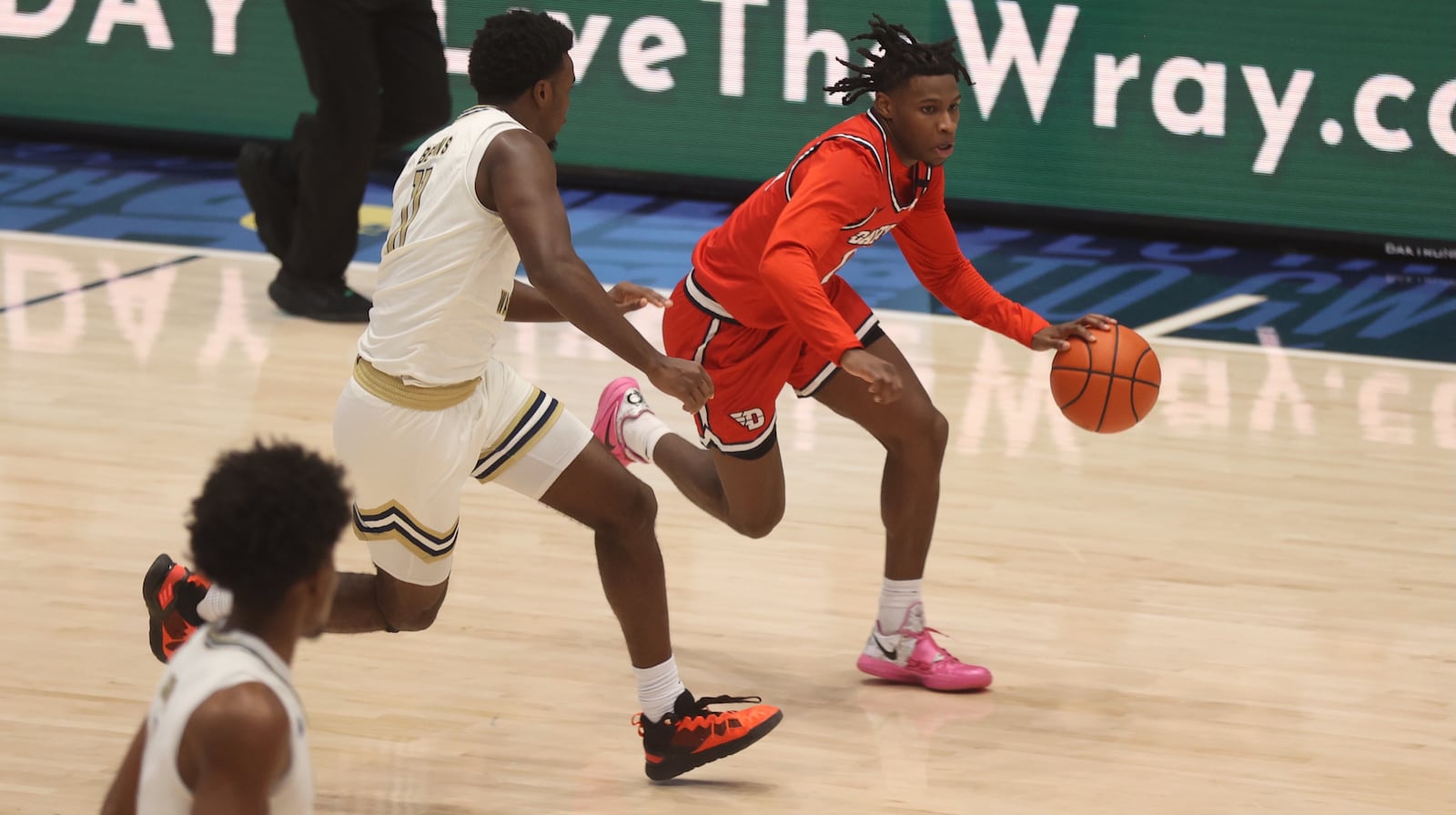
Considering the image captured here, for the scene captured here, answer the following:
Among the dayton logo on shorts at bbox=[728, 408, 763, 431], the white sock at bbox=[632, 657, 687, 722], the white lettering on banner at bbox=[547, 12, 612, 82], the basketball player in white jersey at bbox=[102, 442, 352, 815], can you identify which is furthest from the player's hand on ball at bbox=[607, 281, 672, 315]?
the white lettering on banner at bbox=[547, 12, 612, 82]

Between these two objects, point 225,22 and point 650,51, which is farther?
point 225,22

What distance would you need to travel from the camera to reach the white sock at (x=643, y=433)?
17.1 ft

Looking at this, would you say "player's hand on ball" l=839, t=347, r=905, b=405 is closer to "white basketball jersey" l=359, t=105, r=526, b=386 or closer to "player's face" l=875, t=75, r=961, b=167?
"player's face" l=875, t=75, r=961, b=167

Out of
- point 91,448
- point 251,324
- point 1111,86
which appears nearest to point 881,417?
point 91,448

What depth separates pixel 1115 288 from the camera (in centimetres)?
848

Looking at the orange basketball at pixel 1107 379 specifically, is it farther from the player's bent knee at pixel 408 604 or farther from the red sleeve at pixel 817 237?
the player's bent knee at pixel 408 604

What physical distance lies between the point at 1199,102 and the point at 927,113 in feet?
16.8

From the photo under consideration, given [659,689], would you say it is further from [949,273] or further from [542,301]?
[949,273]

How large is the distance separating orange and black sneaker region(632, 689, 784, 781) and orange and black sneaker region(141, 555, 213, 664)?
3.39 feet

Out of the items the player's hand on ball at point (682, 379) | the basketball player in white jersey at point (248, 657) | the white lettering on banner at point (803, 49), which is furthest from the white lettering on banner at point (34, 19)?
the basketball player in white jersey at point (248, 657)

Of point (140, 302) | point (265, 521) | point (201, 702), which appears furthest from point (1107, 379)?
point (140, 302)

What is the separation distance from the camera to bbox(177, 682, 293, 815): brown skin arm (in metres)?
2.17

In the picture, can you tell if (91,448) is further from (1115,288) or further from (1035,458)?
(1115,288)

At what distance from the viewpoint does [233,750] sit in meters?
2.17
